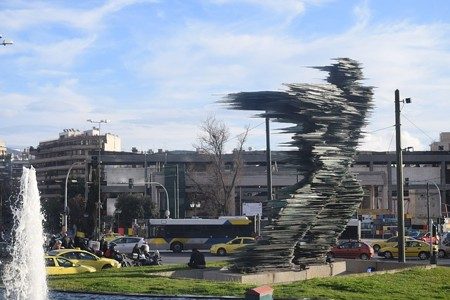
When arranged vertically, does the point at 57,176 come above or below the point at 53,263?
above

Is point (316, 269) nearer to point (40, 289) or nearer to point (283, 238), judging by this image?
point (283, 238)

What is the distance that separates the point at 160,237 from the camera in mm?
55875

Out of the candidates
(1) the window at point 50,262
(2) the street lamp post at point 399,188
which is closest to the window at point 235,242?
(2) the street lamp post at point 399,188

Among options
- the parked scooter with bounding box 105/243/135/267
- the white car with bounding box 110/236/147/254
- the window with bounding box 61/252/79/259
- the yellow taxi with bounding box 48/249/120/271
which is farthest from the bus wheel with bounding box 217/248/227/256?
the window with bounding box 61/252/79/259

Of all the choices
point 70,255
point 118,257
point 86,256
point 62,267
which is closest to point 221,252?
point 118,257

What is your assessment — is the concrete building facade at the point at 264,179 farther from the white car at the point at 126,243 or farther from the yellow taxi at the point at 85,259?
the yellow taxi at the point at 85,259

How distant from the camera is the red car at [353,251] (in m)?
43.5

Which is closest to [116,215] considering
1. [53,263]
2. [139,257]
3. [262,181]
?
[262,181]

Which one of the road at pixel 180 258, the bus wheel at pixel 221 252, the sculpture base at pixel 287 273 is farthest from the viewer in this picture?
the bus wheel at pixel 221 252

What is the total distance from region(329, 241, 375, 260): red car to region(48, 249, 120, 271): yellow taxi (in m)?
16.7

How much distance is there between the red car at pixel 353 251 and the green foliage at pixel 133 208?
41384mm

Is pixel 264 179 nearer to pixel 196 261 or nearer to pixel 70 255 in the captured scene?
pixel 70 255

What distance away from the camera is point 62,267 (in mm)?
27297

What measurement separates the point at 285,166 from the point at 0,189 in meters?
75.9
